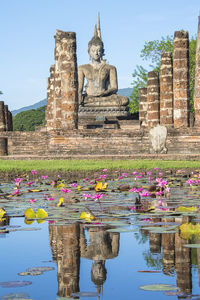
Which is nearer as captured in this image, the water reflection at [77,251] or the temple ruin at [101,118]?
the water reflection at [77,251]

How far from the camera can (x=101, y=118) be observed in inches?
1041

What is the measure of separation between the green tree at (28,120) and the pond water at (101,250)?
52.3m

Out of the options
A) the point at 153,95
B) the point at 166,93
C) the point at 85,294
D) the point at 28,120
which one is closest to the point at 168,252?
the point at 85,294

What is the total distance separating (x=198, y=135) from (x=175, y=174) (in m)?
7.58

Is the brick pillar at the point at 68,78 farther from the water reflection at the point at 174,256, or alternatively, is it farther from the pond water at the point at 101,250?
A: the water reflection at the point at 174,256

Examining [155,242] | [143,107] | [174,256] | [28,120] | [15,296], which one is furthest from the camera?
[28,120]

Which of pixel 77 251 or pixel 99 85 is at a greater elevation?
pixel 99 85

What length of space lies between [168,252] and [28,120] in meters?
58.1

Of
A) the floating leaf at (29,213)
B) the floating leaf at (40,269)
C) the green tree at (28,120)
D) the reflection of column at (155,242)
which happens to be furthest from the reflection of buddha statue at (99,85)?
the green tree at (28,120)

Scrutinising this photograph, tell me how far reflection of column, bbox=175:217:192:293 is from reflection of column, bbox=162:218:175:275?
1.0 inches

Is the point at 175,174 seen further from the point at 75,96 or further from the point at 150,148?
the point at 75,96

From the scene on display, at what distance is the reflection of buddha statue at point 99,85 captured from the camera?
27359 mm

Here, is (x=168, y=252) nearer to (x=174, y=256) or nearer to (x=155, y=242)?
(x=174, y=256)

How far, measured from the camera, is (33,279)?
2984mm
